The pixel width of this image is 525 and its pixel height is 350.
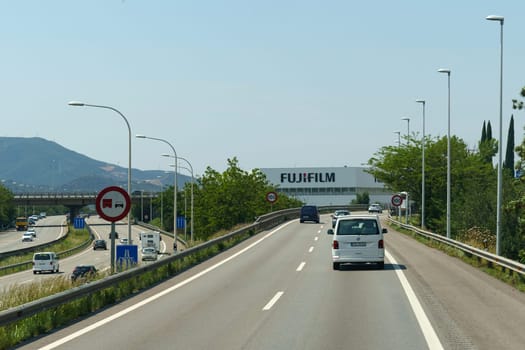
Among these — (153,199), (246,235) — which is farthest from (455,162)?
(153,199)

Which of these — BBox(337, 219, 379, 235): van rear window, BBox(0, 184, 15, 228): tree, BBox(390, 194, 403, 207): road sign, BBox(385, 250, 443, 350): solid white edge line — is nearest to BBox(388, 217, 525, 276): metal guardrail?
BBox(385, 250, 443, 350): solid white edge line

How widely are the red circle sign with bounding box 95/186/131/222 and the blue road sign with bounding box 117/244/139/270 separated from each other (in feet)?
11.3

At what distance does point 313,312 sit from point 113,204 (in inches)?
206

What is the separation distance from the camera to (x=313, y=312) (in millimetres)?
14344

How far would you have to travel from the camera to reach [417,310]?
47.5ft

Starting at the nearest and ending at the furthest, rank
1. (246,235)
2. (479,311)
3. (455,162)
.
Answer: (479,311), (246,235), (455,162)

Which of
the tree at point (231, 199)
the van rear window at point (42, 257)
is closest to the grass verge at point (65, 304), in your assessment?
the van rear window at point (42, 257)

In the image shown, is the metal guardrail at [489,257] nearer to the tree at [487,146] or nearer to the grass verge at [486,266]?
the grass verge at [486,266]

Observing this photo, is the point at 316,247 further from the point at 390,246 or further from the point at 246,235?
the point at 246,235

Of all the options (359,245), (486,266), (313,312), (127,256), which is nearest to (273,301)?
(313,312)

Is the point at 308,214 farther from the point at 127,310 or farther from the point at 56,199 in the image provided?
the point at 56,199

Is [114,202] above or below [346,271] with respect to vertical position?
above

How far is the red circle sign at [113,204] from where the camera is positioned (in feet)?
55.1

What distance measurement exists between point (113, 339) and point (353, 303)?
5794 millimetres
